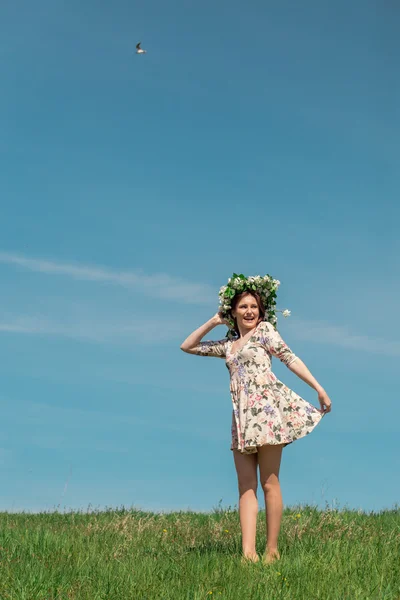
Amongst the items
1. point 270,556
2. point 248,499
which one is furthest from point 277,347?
point 270,556

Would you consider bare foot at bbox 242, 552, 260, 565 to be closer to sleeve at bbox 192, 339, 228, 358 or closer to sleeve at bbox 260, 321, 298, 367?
sleeve at bbox 260, 321, 298, 367

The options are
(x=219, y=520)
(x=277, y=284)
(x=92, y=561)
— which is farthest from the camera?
(x=219, y=520)

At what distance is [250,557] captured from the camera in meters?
8.02

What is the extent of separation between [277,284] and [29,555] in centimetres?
413

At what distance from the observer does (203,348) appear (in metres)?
8.83

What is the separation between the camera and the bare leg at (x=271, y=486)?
807cm

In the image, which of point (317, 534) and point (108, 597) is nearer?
point (108, 597)

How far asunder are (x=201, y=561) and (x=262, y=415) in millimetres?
1631

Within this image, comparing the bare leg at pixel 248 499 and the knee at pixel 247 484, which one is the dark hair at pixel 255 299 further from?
the knee at pixel 247 484

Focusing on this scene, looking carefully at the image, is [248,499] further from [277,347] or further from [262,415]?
[277,347]

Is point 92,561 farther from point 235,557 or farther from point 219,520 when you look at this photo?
point 219,520

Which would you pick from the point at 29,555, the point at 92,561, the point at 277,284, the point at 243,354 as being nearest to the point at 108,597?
the point at 92,561

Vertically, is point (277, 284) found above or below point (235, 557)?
above

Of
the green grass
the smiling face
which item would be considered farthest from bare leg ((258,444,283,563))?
the smiling face
